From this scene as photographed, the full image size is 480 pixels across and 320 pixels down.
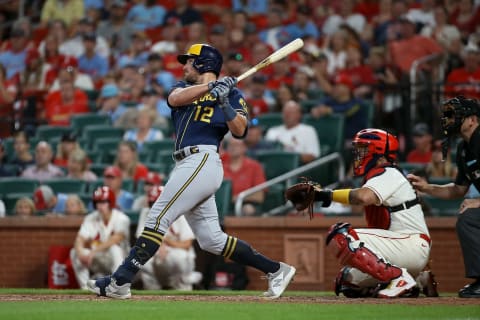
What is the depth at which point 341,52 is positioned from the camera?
16.1 meters

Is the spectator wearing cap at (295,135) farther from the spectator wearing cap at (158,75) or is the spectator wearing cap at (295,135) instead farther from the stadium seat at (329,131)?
the spectator wearing cap at (158,75)

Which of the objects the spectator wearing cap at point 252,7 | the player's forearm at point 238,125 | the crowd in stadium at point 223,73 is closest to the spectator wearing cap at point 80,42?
the crowd in stadium at point 223,73

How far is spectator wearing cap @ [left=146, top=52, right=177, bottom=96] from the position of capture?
635 inches

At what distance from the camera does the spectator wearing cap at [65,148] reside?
14625mm

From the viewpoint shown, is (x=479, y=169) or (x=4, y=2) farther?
(x=4, y=2)

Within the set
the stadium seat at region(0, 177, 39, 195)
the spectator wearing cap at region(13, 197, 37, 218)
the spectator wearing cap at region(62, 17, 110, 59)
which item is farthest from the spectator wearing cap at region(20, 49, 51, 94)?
the spectator wearing cap at region(13, 197, 37, 218)

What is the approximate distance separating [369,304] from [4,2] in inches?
567

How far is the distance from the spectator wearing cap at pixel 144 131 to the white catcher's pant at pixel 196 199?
641cm

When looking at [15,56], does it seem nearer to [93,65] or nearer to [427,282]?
[93,65]

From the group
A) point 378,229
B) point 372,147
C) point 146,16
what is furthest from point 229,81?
point 146,16

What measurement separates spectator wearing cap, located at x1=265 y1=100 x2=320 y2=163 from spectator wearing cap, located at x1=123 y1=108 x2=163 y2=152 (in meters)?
1.60

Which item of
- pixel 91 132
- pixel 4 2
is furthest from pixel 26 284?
pixel 4 2

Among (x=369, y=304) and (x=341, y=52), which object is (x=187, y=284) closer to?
(x=369, y=304)

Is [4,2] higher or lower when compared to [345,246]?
higher
